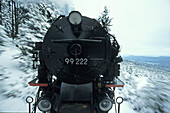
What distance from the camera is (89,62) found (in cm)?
224

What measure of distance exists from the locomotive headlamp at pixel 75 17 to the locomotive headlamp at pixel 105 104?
1.72 metres

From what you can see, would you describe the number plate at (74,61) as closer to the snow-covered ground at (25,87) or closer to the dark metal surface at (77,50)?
the dark metal surface at (77,50)

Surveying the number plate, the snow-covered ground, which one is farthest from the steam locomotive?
the snow-covered ground

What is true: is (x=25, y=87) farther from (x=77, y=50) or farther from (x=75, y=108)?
(x=77, y=50)

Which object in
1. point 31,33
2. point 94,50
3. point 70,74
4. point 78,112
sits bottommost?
point 78,112

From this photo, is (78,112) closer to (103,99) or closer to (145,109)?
(103,99)

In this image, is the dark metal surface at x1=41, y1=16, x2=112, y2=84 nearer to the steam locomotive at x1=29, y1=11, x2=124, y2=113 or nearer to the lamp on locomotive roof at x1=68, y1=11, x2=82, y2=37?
the steam locomotive at x1=29, y1=11, x2=124, y2=113

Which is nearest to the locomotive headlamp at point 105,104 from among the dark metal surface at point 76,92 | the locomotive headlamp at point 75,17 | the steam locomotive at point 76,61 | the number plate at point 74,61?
the steam locomotive at point 76,61

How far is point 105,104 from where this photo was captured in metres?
2.28

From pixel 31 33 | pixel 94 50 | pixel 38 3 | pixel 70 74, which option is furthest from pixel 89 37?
pixel 38 3

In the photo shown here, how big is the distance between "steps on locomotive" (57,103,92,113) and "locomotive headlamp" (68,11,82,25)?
1626 millimetres

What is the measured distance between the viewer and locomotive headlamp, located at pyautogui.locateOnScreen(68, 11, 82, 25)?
76.4 inches

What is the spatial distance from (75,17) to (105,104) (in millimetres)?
1936

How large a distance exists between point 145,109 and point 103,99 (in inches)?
135
